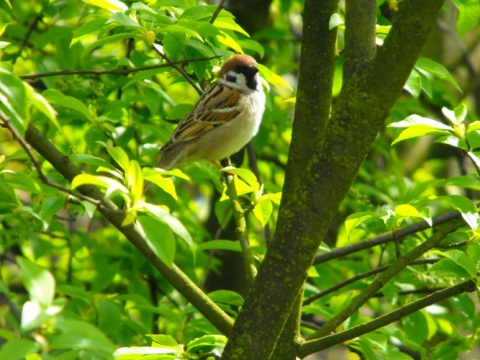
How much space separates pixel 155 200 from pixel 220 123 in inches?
26.8

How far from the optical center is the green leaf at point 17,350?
122 centimetres

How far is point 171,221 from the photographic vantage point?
1657mm

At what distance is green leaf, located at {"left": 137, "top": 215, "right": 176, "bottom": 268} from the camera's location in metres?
1.65

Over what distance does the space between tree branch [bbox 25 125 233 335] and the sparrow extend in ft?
4.75

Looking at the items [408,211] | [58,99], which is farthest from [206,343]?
[58,99]

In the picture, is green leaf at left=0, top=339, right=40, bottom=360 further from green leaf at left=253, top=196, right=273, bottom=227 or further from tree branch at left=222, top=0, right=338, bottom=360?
green leaf at left=253, top=196, right=273, bottom=227

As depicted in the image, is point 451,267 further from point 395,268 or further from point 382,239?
point 382,239

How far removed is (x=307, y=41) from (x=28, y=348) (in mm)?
1452

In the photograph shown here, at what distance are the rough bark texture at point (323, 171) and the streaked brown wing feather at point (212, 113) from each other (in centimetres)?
161

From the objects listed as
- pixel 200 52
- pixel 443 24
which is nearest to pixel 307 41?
pixel 200 52

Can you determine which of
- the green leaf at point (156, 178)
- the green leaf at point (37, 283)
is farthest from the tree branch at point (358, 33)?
the green leaf at point (37, 283)

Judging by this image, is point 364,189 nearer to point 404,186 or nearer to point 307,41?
point 404,186

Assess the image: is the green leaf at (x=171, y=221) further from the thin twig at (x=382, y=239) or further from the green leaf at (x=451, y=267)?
the thin twig at (x=382, y=239)

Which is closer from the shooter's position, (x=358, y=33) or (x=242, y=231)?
(x=358, y=33)
